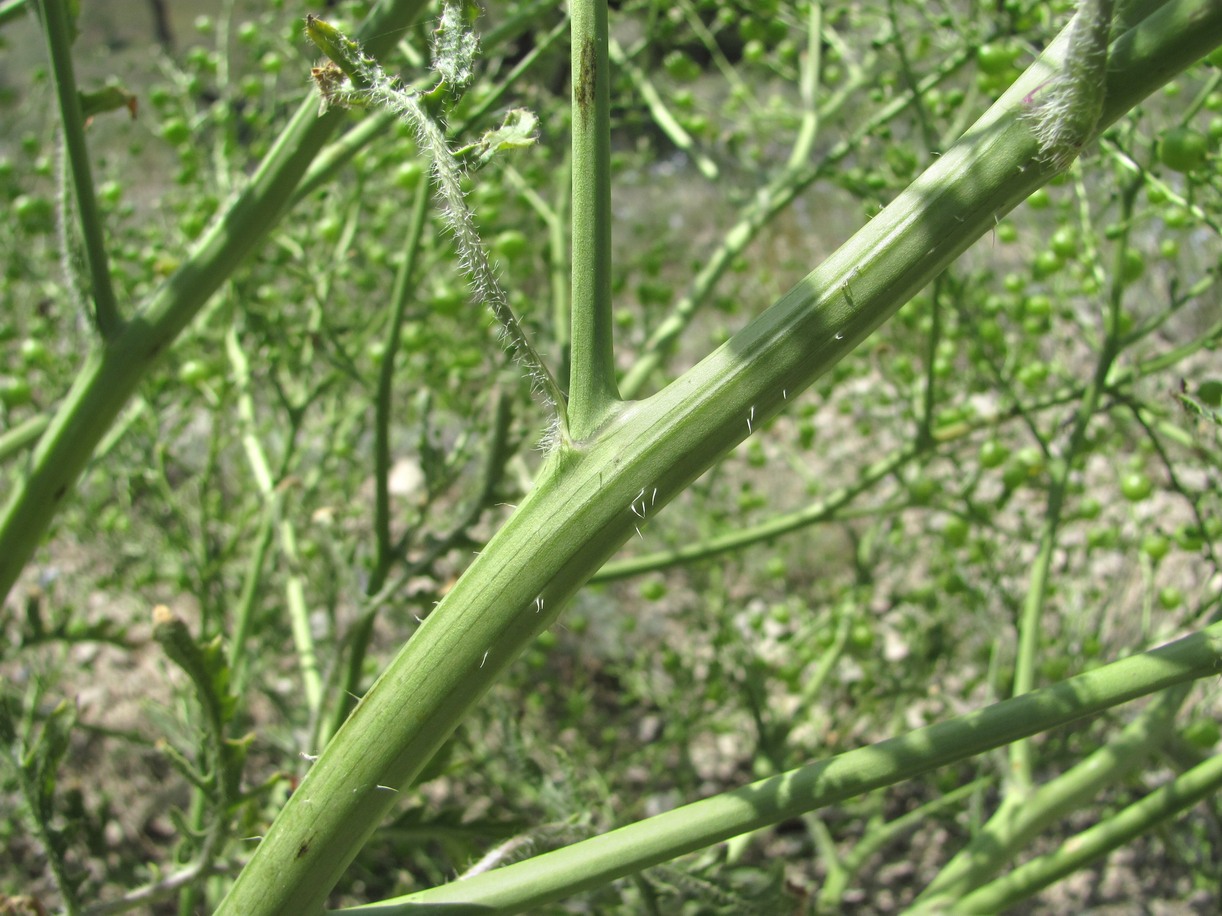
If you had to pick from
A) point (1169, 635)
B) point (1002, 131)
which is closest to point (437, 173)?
point (1002, 131)

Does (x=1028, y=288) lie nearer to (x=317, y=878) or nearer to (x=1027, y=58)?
(x=1027, y=58)

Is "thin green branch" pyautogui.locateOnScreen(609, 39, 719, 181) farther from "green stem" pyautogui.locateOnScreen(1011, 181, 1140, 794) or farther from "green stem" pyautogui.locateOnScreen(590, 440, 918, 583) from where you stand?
"green stem" pyautogui.locateOnScreen(1011, 181, 1140, 794)

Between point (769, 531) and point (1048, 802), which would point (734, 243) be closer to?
point (769, 531)

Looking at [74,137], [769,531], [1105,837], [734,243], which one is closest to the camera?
[74,137]

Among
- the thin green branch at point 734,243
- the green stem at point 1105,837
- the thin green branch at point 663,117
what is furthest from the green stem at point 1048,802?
the thin green branch at point 663,117

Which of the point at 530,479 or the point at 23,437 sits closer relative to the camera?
the point at 23,437

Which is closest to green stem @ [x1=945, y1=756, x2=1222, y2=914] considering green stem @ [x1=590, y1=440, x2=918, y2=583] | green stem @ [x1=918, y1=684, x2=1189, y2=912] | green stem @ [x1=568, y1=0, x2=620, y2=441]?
green stem @ [x1=918, y1=684, x2=1189, y2=912]

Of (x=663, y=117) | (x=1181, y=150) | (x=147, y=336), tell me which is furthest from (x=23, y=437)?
(x=1181, y=150)
